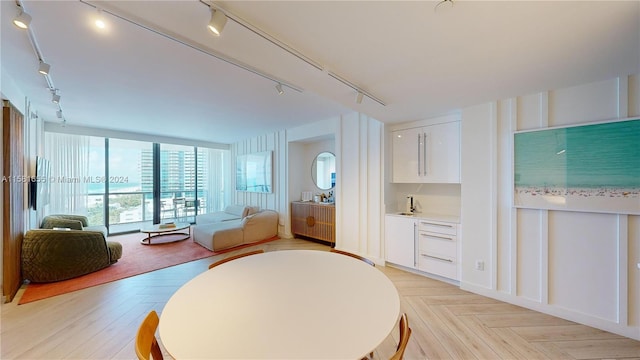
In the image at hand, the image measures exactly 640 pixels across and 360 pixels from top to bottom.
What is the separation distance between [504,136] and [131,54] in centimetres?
388

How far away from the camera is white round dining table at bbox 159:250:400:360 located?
0.81 meters

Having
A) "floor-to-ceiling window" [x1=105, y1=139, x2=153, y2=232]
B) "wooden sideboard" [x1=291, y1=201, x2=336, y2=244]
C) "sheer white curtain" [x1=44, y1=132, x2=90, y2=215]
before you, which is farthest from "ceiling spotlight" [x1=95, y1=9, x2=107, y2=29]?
"floor-to-ceiling window" [x1=105, y1=139, x2=153, y2=232]

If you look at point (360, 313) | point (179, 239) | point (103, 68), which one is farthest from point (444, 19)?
point (179, 239)

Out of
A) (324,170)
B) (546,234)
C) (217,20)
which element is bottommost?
(546,234)

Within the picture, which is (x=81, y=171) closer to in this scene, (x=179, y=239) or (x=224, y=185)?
(x=179, y=239)

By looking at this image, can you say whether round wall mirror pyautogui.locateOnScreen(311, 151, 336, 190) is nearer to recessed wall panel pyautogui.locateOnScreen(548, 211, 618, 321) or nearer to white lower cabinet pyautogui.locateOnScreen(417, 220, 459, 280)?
white lower cabinet pyautogui.locateOnScreen(417, 220, 459, 280)

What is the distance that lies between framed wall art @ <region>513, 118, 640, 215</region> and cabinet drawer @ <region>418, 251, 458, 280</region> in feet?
3.46

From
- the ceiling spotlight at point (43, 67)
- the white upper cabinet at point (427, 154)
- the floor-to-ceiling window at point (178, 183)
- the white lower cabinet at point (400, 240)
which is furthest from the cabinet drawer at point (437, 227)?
the floor-to-ceiling window at point (178, 183)

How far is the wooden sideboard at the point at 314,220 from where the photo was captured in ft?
14.5

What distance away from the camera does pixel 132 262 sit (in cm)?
370

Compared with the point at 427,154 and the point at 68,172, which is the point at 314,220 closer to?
the point at 427,154

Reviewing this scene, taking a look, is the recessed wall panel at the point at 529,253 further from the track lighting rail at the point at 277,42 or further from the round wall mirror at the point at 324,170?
the round wall mirror at the point at 324,170

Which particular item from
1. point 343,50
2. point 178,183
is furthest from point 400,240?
point 178,183

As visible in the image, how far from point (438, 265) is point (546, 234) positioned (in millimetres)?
1178
